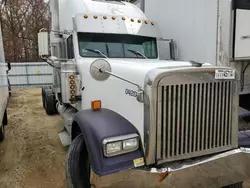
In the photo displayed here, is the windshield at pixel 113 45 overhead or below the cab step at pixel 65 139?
overhead

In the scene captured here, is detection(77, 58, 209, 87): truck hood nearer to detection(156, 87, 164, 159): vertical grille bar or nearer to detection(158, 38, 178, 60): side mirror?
detection(156, 87, 164, 159): vertical grille bar

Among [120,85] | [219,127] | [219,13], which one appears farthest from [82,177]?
[219,13]

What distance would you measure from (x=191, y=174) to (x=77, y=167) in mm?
1298

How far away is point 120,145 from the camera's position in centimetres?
227

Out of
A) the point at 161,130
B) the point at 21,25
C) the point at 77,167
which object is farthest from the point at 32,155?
the point at 21,25

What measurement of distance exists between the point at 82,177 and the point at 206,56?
276 centimetres

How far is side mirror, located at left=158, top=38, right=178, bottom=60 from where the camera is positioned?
4852mm

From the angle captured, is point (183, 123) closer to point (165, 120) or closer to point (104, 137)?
point (165, 120)

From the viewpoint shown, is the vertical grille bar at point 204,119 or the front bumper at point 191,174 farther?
the vertical grille bar at point 204,119

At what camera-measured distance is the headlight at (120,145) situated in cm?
223

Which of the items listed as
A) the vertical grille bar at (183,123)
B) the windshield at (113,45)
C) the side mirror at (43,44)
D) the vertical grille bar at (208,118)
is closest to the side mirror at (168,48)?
the windshield at (113,45)

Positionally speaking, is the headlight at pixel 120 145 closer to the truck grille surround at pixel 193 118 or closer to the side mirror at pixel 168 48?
the truck grille surround at pixel 193 118

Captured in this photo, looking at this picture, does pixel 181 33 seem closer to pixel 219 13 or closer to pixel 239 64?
pixel 219 13

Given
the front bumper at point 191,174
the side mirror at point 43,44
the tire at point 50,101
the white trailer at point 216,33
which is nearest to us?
the front bumper at point 191,174
